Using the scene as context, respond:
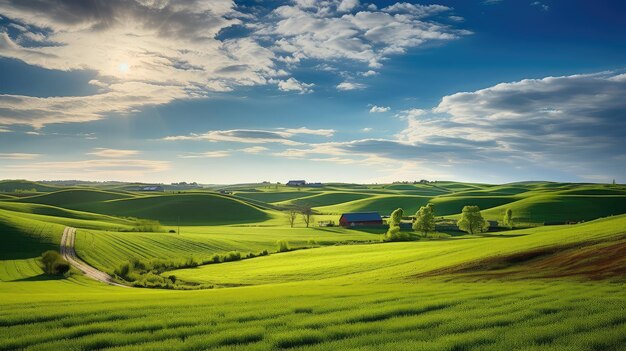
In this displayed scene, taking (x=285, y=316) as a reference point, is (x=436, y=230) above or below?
below

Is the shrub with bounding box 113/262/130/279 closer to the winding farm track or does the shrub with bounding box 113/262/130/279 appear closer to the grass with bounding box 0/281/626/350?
the winding farm track

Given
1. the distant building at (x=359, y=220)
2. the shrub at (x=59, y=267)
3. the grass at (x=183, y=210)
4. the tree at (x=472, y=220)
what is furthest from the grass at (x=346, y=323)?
the grass at (x=183, y=210)

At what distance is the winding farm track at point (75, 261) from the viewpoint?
5603 centimetres

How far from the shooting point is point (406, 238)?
9769cm

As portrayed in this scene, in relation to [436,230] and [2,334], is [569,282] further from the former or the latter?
[436,230]

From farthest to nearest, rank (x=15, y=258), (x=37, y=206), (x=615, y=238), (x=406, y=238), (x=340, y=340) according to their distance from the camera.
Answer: (x=37, y=206) < (x=406, y=238) < (x=15, y=258) < (x=615, y=238) < (x=340, y=340)

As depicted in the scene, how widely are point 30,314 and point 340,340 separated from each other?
43.1 ft

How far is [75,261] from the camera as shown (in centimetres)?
6625

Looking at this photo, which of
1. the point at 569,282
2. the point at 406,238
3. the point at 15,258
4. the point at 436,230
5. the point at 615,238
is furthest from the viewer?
the point at 436,230

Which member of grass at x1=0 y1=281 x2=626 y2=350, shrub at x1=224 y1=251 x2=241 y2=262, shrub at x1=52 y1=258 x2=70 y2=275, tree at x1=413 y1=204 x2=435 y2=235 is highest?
grass at x1=0 y1=281 x2=626 y2=350

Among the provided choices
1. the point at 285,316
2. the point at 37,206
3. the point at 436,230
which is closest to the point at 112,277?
the point at 285,316

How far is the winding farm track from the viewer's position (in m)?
56.0

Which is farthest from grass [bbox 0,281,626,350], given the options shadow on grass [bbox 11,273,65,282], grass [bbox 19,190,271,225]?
grass [bbox 19,190,271,225]

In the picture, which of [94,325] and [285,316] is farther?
[285,316]
